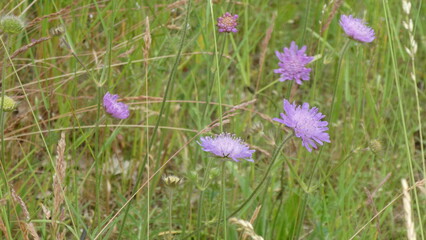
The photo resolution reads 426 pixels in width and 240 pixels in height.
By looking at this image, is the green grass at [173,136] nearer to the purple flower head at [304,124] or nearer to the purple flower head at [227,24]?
the purple flower head at [227,24]

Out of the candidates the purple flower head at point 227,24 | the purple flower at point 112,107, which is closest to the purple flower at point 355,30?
the purple flower head at point 227,24

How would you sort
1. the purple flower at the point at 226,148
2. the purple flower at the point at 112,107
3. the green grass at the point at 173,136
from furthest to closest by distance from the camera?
the green grass at the point at 173,136 → the purple flower at the point at 112,107 → the purple flower at the point at 226,148

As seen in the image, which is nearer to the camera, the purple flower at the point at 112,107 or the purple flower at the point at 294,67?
the purple flower at the point at 112,107

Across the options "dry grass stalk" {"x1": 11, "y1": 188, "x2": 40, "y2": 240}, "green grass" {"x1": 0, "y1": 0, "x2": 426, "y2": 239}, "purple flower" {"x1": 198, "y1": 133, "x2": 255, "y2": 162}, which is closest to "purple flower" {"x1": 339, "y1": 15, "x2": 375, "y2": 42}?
"green grass" {"x1": 0, "y1": 0, "x2": 426, "y2": 239}

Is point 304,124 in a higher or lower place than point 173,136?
higher

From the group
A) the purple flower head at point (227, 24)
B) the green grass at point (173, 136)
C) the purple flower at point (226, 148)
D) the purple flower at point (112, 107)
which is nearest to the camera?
the purple flower at point (226, 148)

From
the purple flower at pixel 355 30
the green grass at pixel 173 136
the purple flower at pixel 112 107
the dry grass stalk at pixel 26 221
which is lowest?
the green grass at pixel 173 136

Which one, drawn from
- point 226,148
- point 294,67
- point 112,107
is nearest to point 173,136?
point 294,67

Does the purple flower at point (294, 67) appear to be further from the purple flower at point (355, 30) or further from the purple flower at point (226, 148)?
the purple flower at point (226, 148)

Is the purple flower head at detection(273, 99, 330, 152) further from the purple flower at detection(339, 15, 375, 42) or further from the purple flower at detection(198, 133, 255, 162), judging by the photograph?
the purple flower at detection(339, 15, 375, 42)

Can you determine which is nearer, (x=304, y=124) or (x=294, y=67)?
(x=304, y=124)

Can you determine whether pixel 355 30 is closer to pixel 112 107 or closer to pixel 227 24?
pixel 227 24

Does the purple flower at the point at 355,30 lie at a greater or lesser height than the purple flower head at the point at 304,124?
greater

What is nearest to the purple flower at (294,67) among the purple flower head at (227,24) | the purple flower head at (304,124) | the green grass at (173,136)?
the green grass at (173,136)
